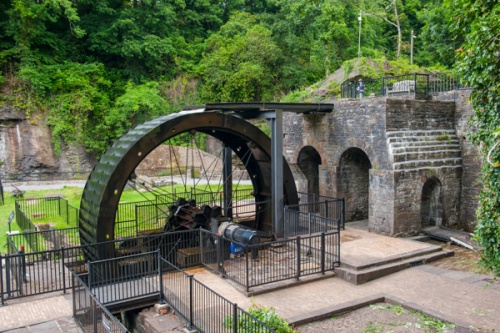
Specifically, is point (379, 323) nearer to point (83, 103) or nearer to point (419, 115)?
point (419, 115)

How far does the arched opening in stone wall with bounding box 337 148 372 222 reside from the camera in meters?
15.8

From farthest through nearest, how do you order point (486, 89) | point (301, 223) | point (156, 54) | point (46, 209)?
point (156, 54) → point (46, 209) → point (301, 223) → point (486, 89)

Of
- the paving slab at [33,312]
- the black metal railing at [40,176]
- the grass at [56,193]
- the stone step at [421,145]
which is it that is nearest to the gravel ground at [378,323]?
the paving slab at [33,312]

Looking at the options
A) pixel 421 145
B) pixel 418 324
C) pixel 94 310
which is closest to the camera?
pixel 94 310

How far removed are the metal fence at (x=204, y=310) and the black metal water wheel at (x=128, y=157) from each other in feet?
6.43

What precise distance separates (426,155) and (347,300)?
685 centimetres

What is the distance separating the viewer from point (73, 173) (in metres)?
28.3

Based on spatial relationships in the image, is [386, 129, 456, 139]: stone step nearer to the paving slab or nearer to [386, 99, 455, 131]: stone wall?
[386, 99, 455, 131]: stone wall

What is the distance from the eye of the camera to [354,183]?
16.2m

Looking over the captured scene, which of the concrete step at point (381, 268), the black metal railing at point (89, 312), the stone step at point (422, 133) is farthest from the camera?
the stone step at point (422, 133)

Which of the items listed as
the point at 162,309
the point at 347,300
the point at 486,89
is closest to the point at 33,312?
the point at 162,309

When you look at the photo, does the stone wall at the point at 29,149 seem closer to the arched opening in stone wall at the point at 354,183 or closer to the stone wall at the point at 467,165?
the arched opening in stone wall at the point at 354,183

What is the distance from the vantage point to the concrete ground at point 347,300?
8.05 metres

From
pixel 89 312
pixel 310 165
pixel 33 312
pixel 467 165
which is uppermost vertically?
pixel 467 165
